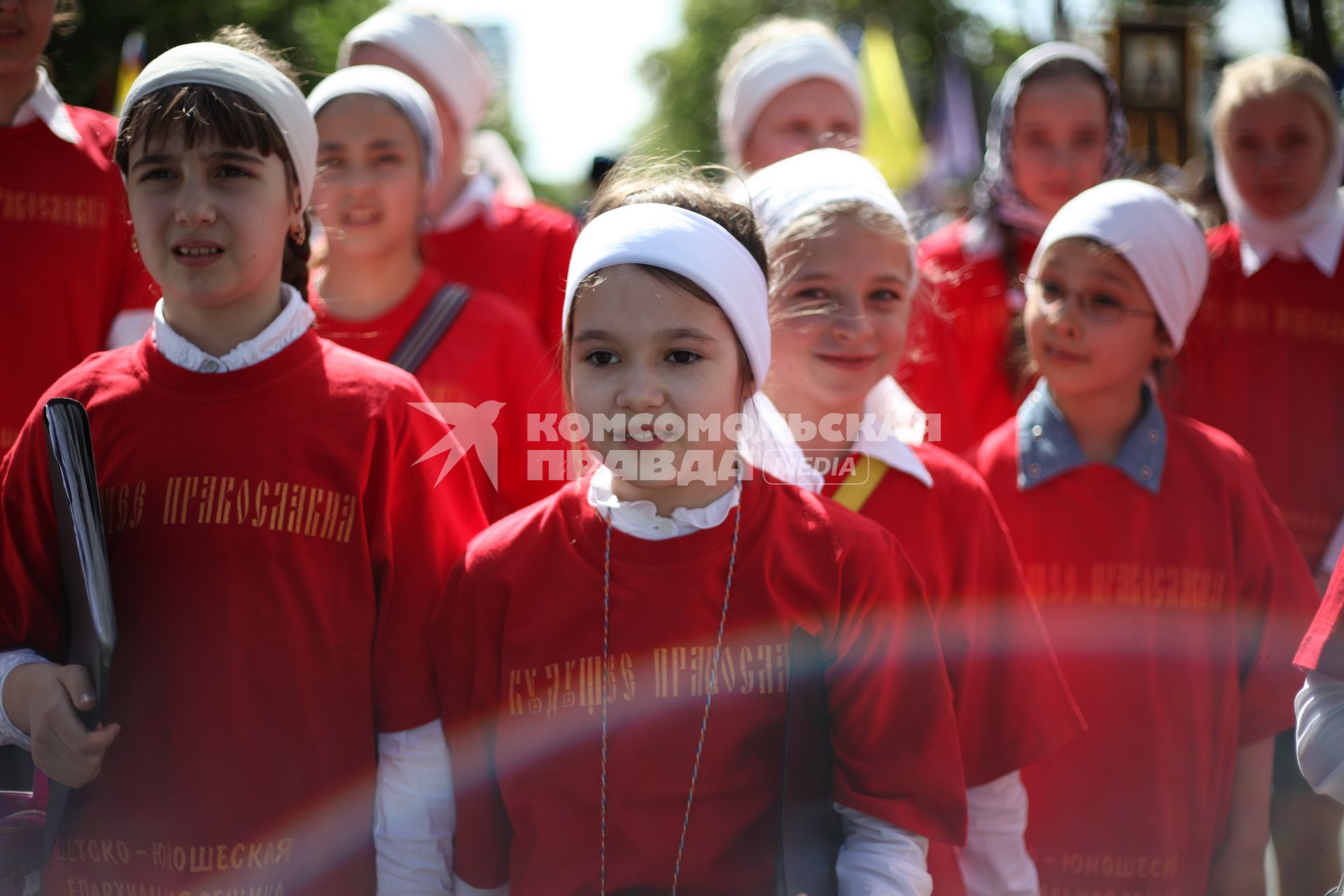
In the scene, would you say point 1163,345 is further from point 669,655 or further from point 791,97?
point 791,97

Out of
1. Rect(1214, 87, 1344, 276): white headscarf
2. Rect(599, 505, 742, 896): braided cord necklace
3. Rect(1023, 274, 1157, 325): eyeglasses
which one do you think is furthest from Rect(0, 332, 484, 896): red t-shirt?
Rect(1214, 87, 1344, 276): white headscarf

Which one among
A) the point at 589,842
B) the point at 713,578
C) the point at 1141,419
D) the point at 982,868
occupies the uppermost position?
the point at 1141,419

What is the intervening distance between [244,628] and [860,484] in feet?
4.46

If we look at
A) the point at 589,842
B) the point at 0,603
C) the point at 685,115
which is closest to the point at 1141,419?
the point at 589,842

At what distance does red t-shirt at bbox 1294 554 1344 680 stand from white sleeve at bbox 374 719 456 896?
5.39 ft

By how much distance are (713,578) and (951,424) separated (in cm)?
172

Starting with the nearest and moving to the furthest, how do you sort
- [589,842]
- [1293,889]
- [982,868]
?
[589,842]
[982,868]
[1293,889]

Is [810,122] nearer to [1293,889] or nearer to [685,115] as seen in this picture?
[1293,889]

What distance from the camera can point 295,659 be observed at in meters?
2.44

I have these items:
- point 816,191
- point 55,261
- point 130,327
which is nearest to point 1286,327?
point 816,191

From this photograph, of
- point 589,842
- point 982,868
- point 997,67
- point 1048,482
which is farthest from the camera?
point 997,67

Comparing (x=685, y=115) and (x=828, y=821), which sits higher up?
(x=685, y=115)

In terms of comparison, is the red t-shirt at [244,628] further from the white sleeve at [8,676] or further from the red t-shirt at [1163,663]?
the red t-shirt at [1163,663]

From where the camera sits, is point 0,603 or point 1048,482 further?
point 1048,482
